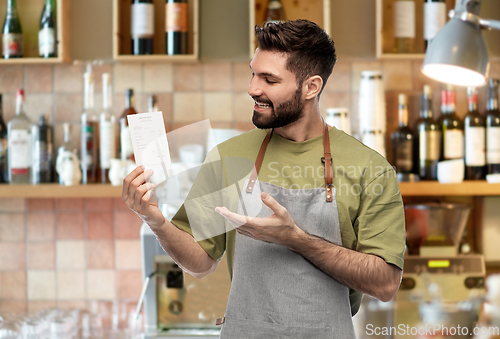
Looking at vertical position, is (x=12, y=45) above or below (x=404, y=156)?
above

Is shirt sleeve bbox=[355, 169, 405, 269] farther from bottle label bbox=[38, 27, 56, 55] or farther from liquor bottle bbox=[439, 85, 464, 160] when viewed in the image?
bottle label bbox=[38, 27, 56, 55]

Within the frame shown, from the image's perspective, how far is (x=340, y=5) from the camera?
1.91m

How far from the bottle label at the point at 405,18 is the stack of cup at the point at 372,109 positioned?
18 cm

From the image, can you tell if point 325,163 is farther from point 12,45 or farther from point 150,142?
point 12,45

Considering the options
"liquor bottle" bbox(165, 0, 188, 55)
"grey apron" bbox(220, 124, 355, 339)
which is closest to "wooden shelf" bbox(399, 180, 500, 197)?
"grey apron" bbox(220, 124, 355, 339)

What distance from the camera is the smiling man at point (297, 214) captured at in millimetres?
874

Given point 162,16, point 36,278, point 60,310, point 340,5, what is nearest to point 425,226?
point 340,5

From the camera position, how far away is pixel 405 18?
1.78m

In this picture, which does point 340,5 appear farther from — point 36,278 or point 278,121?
point 36,278

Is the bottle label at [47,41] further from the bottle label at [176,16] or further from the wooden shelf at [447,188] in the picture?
the wooden shelf at [447,188]

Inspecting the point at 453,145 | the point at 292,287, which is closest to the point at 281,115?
the point at 292,287

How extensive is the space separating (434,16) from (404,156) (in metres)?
0.54

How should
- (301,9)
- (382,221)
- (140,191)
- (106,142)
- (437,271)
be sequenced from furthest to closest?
(301,9)
(106,142)
(437,271)
(382,221)
(140,191)

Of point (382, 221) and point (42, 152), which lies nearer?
point (382, 221)
